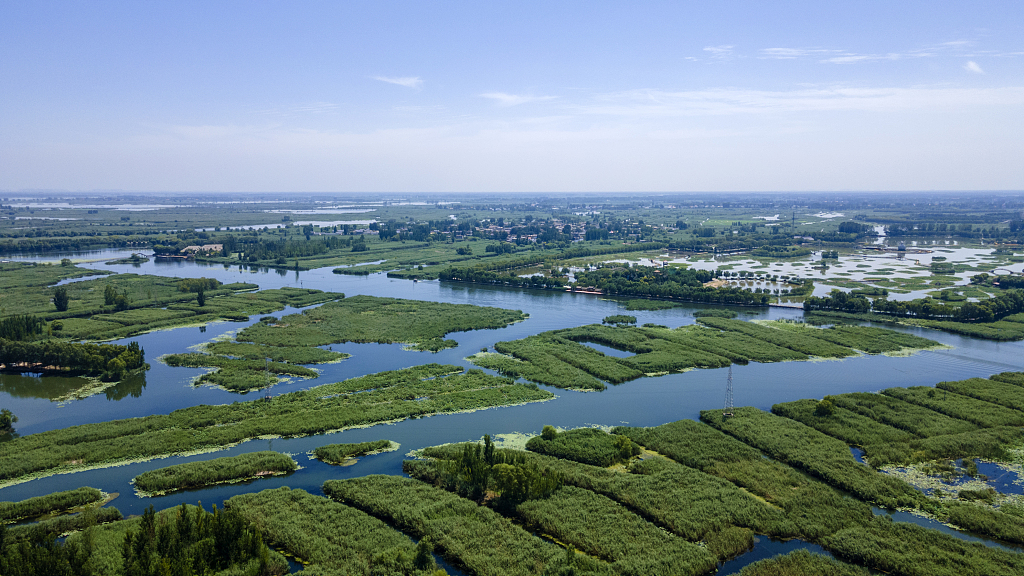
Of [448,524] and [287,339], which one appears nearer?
[448,524]

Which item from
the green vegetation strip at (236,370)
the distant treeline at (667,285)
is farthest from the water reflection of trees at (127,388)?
the distant treeline at (667,285)

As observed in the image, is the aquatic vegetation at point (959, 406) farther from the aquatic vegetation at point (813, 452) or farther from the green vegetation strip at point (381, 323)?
the green vegetation strip at point (381, 323)

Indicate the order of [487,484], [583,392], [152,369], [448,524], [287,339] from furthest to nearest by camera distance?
[287,339]
[152,369]
[583,392]
[487,484]
[448,524]

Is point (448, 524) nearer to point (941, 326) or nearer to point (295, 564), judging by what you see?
point (295, 564)

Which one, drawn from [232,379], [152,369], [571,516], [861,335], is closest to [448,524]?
[571,516]

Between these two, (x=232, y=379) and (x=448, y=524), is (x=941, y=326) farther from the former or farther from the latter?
(x=232, y=379)

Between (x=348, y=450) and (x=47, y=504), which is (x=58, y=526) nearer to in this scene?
(x=47, y=504)

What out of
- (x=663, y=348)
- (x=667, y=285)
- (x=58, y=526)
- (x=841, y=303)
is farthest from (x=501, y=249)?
(x=58, y=526)

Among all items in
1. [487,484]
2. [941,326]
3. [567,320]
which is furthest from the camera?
[567,320]
